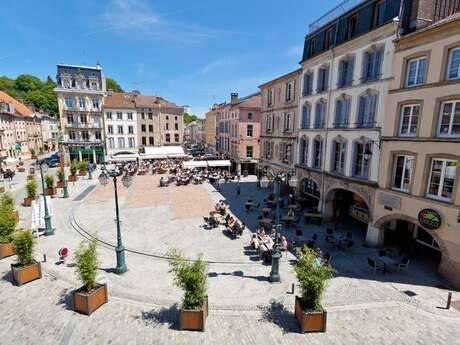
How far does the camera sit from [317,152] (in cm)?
1919

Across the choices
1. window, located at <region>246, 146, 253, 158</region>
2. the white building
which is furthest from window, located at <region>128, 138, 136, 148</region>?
window, located at <region>246, 146, 253, 158</region>

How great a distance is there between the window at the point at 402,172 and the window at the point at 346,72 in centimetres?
582

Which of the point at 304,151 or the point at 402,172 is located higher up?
the point at 304,151

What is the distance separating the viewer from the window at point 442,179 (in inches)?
409

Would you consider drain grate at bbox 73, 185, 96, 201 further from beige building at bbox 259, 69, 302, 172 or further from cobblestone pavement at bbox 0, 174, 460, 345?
beige building at bbox 259, 69, 302, 172

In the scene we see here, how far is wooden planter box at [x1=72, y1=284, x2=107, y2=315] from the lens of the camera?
27.5 feet

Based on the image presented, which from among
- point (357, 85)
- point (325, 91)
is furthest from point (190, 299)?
point (325, 91)

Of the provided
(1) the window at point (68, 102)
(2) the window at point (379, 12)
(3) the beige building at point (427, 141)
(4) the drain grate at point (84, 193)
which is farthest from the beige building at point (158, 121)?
(3) the beige building at point (427, 141)

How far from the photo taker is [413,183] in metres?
11.7

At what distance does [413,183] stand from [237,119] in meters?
27.3

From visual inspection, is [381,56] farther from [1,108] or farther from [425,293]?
[1,108]

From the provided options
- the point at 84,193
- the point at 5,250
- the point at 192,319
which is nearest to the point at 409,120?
the point at 192,319

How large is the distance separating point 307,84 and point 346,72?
4.26 m

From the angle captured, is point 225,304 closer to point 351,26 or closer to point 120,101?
point 351,26
